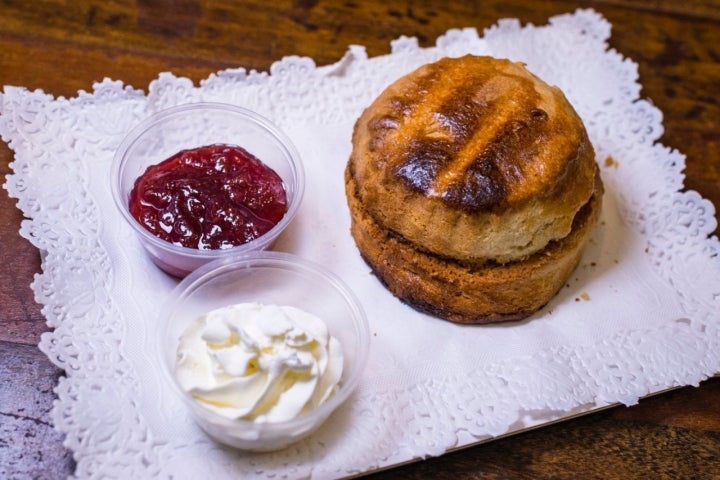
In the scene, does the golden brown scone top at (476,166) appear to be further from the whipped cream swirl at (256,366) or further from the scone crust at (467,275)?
the whipped cream swirl at (256,366)

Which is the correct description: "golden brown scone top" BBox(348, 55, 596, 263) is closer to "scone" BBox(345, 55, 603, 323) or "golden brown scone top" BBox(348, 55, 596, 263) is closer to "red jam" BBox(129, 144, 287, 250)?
"scone" BBox(345, 55, 603, 323)

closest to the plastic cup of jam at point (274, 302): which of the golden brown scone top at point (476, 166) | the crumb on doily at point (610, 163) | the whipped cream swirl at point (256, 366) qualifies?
the whipped cream swirl at point (256, 366)

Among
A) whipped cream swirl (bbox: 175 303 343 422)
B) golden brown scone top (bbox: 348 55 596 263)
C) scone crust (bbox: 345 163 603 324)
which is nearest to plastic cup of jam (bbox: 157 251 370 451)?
whipped cream swirl (bbox: 175 303 343 422)

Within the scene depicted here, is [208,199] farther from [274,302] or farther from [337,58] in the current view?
[337,58]

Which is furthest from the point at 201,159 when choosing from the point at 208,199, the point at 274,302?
the point at 274,302

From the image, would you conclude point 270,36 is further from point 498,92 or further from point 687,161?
point 687,161

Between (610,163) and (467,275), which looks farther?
(610,163)

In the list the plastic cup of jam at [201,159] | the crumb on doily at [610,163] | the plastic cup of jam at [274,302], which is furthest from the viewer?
the crumb on doily at [610,163]
